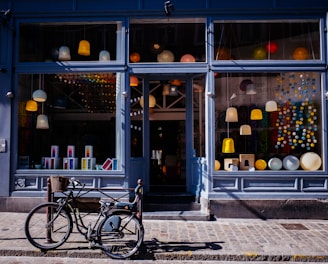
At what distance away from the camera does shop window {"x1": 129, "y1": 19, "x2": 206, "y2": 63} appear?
8.59 m

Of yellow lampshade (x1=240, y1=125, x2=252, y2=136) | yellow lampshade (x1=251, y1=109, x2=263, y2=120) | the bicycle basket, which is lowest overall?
the bicycle basket

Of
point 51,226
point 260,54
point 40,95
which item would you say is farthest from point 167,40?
point 51,226

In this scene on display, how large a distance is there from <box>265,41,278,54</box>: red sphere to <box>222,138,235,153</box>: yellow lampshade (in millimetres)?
2406

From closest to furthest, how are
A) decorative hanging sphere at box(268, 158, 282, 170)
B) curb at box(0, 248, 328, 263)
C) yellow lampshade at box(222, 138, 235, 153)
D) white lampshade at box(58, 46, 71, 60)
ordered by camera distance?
1. curb at box(0, 248, 328, 263)
2. decorative hanging sphere at box(268, 158, 282, 170)
3. yellow lampshade at box(222, 138, 235, 153)
4. white lampshade at box(58, 46, 71, 60)

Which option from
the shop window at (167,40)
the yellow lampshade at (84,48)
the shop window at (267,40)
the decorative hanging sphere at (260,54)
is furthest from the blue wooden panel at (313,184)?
the yellow lampshade at (84,48)

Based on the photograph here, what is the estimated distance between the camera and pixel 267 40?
863 cm

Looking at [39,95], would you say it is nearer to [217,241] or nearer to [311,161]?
[217,241]

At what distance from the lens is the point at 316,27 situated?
845 centimetres

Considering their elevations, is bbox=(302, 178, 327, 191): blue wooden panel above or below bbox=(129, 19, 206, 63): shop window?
below

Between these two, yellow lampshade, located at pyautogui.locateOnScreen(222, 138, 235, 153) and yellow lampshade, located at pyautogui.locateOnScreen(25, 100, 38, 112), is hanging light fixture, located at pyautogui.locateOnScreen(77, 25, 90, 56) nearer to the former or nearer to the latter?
yellow lampshade, located at pyautogui.locateOnScreen(25, 100, 38, 112)

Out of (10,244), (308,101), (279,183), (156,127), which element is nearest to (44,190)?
(10,244)

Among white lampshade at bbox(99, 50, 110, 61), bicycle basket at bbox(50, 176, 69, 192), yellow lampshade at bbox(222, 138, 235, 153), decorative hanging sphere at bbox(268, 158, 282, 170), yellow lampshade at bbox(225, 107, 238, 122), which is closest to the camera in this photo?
bicycle basket at bbox(50, 176, 69, 192)

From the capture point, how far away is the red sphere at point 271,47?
8.58m

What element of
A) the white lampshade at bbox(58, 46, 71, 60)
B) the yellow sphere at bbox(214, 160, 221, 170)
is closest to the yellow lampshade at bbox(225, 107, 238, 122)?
the yellow sphere at bbox(214, 160, 221, 170)
